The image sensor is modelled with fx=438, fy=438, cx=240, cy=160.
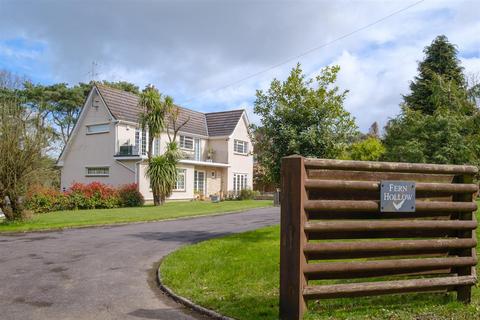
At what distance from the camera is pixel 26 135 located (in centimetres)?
1712

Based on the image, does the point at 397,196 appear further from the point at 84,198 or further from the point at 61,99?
the point at 61,99

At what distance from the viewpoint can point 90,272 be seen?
8.64 m

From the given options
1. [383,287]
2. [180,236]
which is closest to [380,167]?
[383,287]

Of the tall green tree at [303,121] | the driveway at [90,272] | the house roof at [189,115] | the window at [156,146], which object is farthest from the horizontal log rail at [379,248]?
the window at [156,146]

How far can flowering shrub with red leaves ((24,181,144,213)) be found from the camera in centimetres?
2367

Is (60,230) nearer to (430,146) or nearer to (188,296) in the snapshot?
(188,296)

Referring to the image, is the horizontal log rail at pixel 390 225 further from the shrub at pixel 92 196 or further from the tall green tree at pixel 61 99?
the tall green tree at pixel 61 99

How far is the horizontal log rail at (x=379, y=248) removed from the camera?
507cm

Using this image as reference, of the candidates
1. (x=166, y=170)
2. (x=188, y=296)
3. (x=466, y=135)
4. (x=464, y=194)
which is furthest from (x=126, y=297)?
(x=166, y=170)

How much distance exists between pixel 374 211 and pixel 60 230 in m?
13.2

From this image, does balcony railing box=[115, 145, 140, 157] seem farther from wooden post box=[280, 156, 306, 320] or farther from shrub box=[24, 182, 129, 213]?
wooden post box=[280, 156, 306, 320]

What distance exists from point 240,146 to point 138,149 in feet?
38.0

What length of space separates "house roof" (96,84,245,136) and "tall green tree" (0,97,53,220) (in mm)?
14223

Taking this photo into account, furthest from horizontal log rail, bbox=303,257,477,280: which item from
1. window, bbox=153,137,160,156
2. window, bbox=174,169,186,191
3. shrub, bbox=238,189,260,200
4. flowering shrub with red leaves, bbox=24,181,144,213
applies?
shrub, bbox=238,189,260,200
